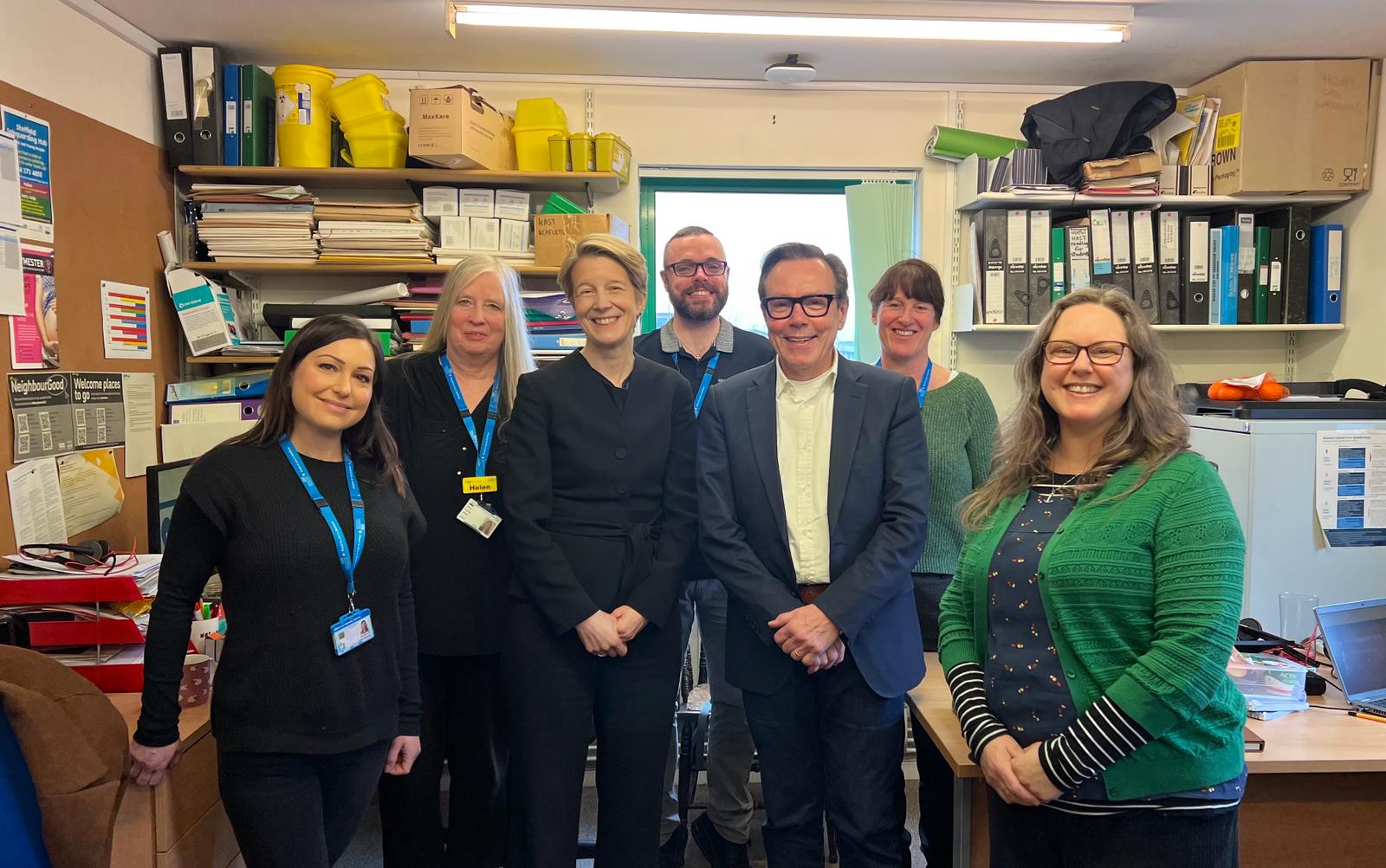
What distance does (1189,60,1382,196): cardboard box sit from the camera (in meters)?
3.27

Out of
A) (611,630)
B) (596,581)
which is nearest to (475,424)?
(596,581)

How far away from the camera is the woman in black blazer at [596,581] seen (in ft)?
6.04

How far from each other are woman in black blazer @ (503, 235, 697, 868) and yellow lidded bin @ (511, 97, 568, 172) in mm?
1572

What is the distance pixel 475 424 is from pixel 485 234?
144cm

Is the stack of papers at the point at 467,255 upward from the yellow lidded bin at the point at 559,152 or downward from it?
downward

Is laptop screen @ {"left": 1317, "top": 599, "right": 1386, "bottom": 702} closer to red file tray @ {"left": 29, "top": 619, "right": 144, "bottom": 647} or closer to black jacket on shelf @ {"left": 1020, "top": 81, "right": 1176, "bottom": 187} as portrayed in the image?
black jacket on shelf @ {"left": 1020, "top": 81, "right": 1176, "bottom": 187}

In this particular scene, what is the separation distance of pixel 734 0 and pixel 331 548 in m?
2.15

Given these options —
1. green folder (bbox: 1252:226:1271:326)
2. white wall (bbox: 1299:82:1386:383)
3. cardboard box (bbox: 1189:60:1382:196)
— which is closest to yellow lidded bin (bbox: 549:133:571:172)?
cardboard box (bbox: 1189:60:1382:196)

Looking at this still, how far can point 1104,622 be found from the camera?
1340mm

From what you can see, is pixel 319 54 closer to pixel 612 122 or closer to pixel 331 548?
pixel 612 122

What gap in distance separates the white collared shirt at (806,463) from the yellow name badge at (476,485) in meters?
0.68

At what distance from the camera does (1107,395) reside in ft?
4.66

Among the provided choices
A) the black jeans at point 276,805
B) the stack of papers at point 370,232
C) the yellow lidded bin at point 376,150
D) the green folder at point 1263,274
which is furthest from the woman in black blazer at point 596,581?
the green folder at point 1263,274

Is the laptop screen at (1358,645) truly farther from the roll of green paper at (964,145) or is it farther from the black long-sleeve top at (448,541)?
the roll of green paper at (964,145)
